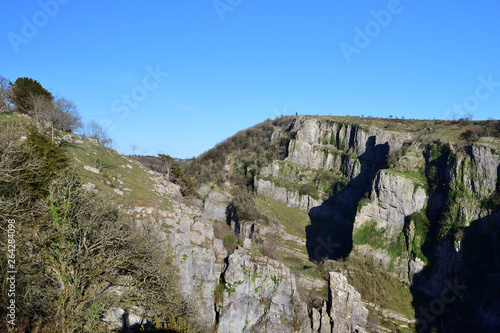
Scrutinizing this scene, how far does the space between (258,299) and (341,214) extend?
3301 centimetres

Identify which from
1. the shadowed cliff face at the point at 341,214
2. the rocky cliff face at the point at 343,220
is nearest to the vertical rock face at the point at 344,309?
the rocky cliff face at the point at 343,220

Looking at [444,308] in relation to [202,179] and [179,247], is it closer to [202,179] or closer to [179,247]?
[179,247]

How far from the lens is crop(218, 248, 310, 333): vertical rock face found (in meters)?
31.0

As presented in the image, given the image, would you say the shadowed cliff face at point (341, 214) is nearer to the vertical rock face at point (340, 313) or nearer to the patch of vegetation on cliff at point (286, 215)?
the patch of vegetation on cliff at point (286, 215)

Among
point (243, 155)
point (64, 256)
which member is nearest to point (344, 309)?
point (64, 256)

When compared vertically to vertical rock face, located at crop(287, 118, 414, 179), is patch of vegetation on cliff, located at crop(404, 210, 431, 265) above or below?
below

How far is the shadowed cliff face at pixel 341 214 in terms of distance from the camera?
54625mm

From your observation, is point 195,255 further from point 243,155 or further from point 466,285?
point 243,155

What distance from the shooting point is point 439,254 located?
4253 cm

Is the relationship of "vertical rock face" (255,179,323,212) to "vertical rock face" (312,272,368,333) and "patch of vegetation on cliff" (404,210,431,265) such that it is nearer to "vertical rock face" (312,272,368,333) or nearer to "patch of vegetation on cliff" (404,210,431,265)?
"patch of vegetation on cliff" (404,210,431,265)

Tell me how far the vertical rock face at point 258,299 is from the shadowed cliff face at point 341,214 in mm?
19443

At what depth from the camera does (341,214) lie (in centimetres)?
6059

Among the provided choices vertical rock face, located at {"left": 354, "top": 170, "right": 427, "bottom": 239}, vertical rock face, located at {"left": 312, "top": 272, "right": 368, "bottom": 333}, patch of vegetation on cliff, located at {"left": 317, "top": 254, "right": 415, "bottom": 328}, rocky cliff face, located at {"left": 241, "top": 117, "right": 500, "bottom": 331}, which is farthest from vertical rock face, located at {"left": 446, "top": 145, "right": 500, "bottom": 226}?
vertical rock face, located at {"left": 312, "top": 272, "right": 368, "bottom": 333}

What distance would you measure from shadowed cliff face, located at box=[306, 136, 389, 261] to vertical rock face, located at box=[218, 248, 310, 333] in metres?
19.4
